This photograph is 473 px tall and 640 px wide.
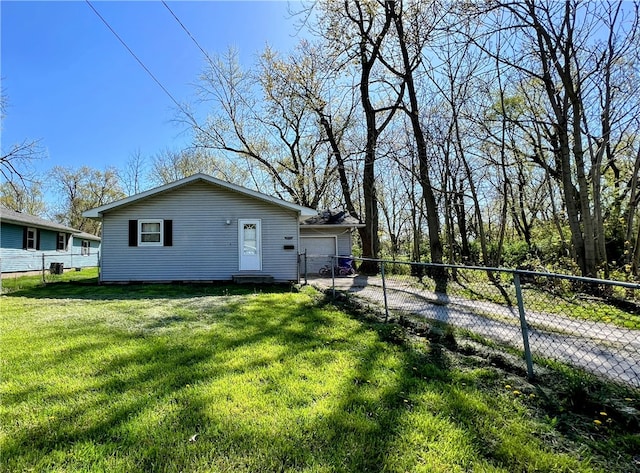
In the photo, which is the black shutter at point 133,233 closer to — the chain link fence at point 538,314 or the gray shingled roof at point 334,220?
the gray shingled roof at point 334,220

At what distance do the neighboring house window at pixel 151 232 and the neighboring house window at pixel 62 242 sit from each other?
12127mm

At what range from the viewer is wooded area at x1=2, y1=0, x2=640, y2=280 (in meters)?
7.90

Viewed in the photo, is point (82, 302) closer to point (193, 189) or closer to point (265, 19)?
point (193, 189)

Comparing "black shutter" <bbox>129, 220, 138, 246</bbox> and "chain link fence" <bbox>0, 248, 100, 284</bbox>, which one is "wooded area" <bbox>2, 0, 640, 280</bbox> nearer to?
"chain link fence" <bbox>0, 248, 100, 284</bbox>

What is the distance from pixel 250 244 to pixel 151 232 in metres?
3.18

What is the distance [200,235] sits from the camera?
35.2ft

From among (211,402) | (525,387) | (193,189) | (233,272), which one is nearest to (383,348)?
(525,387)

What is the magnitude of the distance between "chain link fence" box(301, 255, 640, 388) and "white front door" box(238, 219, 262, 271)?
5.49 m

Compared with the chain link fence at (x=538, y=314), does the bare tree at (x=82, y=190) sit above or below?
above

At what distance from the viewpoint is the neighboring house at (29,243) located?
45.3 feet

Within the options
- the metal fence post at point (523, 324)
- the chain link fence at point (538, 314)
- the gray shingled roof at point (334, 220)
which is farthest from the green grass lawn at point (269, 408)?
the gray shingled roof at point (334, 220)

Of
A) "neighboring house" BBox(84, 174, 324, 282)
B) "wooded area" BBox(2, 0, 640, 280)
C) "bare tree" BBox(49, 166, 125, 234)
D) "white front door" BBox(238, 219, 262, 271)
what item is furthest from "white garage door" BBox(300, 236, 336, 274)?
"bare tree" BBox(49, 166, 125, 234)

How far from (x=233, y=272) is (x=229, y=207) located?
7.02 ft

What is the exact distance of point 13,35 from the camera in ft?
26.6
